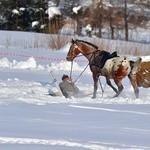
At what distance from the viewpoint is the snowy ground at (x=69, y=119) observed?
7.92 m

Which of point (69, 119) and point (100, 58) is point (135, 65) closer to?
point (100, 58)

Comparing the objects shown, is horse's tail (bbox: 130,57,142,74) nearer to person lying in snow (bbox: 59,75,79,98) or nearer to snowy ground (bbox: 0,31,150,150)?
snowy ground (bbox: 0,31,150,150)

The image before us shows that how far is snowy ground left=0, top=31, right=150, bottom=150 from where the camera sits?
7922 millimetres

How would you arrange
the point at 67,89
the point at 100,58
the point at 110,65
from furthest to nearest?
the point at 100,58, the point at 110,65, the point at 67,89

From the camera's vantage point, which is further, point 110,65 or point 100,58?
point 100,58

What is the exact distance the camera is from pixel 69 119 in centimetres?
1028

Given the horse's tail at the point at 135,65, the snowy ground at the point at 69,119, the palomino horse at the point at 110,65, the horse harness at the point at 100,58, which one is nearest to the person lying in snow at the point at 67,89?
the snowy ground at the point at 69,119

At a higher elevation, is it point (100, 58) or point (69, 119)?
point (100, 58)

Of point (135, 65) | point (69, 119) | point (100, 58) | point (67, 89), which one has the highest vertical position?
point (100, 58)

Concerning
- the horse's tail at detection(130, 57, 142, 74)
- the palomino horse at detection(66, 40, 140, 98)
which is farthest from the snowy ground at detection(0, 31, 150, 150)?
the horse's tail at detection(130, 57, 142, 74)

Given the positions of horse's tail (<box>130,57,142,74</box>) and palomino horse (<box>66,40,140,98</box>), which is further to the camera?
horse's tail (<box>130,57,142,74</box>)

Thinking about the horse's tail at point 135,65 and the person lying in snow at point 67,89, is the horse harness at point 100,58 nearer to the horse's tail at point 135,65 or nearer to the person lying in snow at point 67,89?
the horse's tail at point 135,65

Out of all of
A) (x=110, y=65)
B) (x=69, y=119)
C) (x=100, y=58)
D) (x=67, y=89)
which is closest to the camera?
(x=69, y=119)

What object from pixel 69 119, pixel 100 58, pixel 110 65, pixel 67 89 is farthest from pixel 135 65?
pixel 69 119
